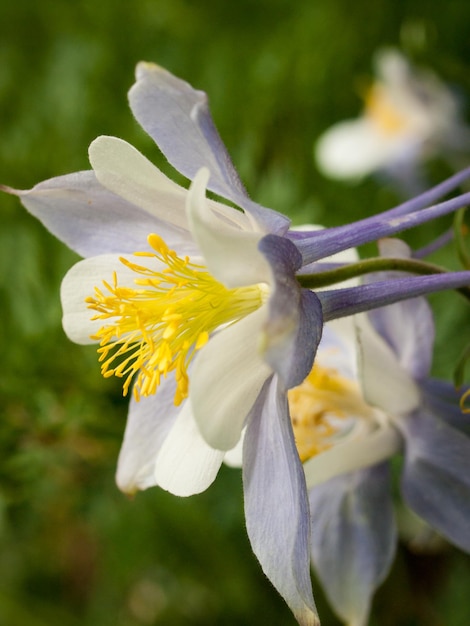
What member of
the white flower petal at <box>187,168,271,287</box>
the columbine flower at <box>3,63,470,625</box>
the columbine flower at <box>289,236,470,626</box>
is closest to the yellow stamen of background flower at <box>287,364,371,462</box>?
the columbine flower at <box>289,236,470,626</box>

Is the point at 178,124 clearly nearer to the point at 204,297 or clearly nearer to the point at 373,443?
the point at 204,297

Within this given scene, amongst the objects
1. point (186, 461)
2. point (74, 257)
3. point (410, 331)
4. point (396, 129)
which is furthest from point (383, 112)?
point (186, 461)

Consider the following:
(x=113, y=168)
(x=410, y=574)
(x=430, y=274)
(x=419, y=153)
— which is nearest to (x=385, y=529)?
(x=430, y=274)

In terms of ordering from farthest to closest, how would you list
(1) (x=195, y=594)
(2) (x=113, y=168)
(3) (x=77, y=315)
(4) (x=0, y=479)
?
(1) (x=195, y=594) < (4) (x=0, y=479) < (3) (x=77, y=315) < (2) (x=113, y=168)

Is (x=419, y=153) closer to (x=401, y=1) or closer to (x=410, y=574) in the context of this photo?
(x=401, y=1)

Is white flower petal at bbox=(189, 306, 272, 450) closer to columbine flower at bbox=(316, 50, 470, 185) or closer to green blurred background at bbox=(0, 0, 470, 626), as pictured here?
green blurred background at bbox=(0, 0, 470, 626)
